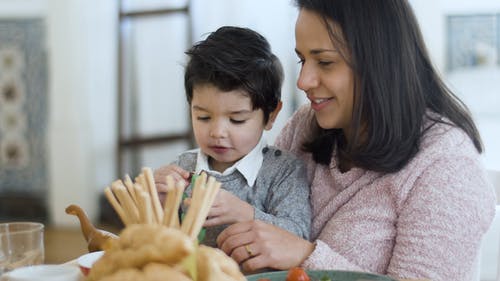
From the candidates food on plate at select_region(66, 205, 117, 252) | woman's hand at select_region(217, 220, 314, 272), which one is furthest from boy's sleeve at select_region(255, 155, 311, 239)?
food on plate at select_region(66, 205, 117, 252)

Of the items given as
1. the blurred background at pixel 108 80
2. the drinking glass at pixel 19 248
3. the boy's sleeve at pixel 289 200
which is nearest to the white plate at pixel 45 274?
the drinking glass at pixel 19 248

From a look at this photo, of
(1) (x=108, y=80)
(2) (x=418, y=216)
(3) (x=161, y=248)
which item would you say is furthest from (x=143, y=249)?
(1) (x=108, y=80)

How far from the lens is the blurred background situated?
12.4 feet

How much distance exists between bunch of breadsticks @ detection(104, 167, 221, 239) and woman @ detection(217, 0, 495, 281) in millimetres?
544

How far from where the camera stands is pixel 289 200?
1.54 metres

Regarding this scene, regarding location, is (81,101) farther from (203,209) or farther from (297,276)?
(203,209)

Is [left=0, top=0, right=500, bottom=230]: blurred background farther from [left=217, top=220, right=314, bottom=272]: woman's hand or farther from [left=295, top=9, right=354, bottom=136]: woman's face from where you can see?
[left=217, top=220, right=314, bottom=272]: woman's hand

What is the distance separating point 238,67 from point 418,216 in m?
0.48

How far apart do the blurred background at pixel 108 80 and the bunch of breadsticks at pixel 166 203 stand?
9.43 ft

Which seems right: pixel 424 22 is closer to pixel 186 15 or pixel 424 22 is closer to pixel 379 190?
pixel 186 15

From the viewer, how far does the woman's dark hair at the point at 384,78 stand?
1447 millimetres

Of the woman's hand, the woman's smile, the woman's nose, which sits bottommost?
the woman's hand

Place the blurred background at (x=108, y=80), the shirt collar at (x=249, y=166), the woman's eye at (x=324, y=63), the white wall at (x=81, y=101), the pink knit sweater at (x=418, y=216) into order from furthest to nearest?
the white wall at (x=81, y=101), the blurred background at (x=108, y=80), the shirt collar at (x=249, y=166), the woman's eye at (x=324, y=63), the pink knit sweater at (x=418, y=216)

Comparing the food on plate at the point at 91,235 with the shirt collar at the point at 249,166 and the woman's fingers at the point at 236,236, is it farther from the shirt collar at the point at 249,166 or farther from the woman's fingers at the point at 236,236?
the shirt collar at the point at 249,166
